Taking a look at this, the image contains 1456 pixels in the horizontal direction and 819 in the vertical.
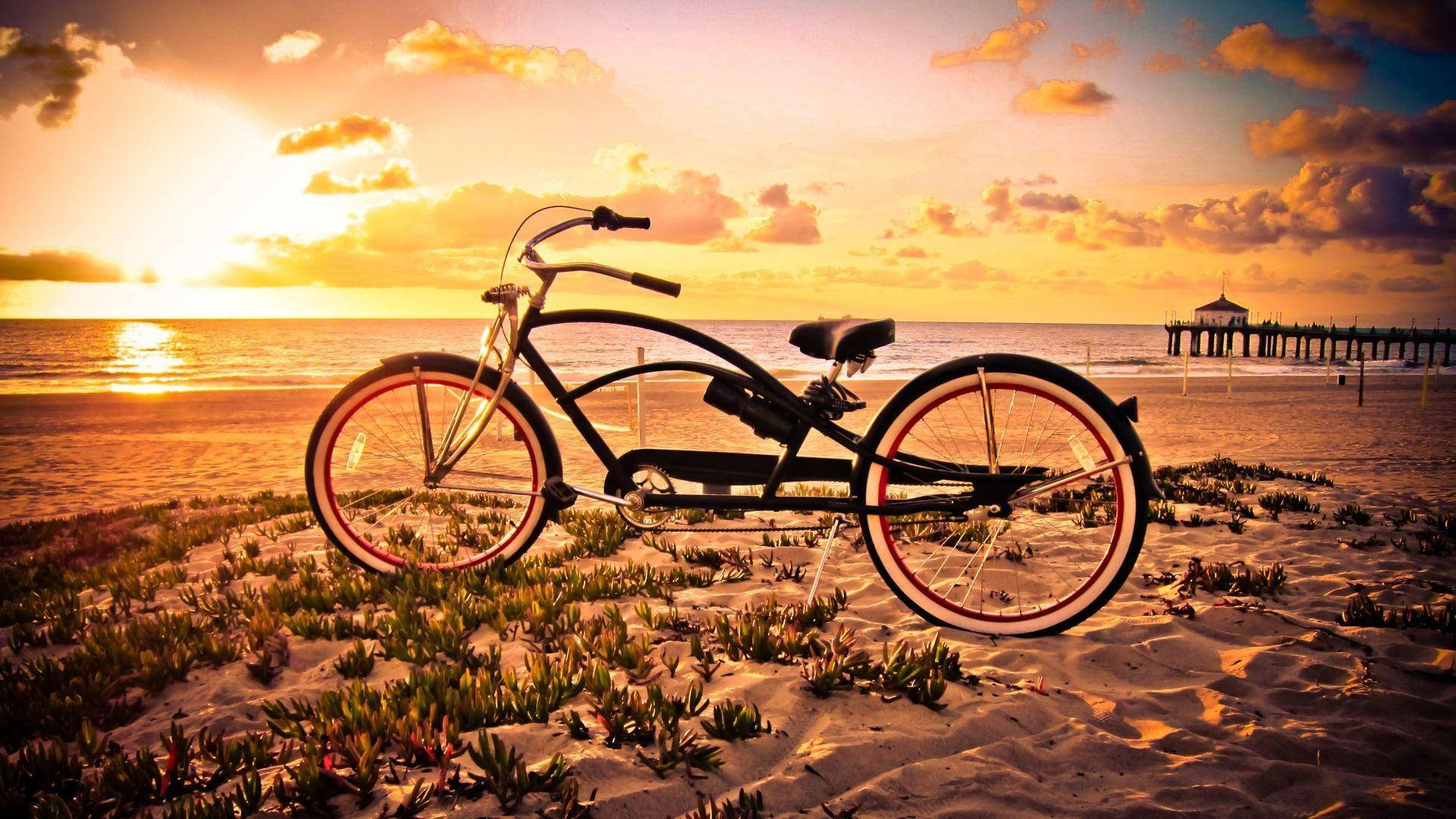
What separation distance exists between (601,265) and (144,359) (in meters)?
57.9

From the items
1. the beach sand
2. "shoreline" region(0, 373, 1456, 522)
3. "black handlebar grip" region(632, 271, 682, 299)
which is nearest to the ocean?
"shoreline" region(0, 373, 1456, 522)

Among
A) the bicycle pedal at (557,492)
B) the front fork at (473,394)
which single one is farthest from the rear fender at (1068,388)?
the front fork at (473,394)

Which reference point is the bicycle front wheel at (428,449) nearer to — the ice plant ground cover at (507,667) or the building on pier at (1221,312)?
the ice plant ground cover at (507,667)

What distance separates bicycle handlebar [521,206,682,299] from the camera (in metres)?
3.68

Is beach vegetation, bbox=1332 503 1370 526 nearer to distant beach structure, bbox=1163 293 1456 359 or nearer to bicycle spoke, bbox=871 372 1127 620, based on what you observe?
bicycle spoke, bbox=871 372 1127 620

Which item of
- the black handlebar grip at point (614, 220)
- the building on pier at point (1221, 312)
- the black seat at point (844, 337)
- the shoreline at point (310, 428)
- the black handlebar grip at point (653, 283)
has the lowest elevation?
the shoreline at point (310, 428)

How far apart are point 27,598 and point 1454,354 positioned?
109 meters

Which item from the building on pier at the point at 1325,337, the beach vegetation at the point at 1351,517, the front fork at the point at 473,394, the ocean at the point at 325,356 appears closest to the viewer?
the front fork at the point at 473,394

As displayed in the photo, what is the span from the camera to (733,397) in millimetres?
3721

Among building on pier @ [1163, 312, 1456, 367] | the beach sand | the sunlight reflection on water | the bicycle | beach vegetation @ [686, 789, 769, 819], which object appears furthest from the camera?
building on pier @ [1163, 312, 1456, 367]

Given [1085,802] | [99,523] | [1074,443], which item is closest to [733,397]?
[1074,443]

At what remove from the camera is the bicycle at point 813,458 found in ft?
11.0

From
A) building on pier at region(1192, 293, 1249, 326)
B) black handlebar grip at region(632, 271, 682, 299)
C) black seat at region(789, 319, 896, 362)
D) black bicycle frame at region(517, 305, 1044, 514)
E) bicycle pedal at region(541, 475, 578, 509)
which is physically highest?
building on pier at region(1192, 293, 1249, 326)

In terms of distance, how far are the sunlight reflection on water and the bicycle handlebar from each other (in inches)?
1107
